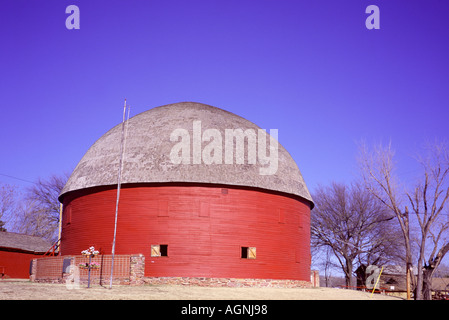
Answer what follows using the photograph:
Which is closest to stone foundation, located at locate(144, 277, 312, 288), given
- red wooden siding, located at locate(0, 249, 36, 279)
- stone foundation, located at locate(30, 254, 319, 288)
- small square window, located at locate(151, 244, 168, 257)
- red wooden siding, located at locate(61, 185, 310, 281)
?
stone foundation, located at locate(30, 254, 319, 288)

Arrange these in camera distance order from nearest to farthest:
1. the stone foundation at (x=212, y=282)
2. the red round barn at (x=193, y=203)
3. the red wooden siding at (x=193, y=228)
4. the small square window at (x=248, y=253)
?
1. the stone foundation at (x=212, y=282)
2. the red wooden siding at (x=193, y=228)
3. the red round barn at (x=193, y=203)
4. the small square window at (x=248, y=253)

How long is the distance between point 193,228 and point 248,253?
10.3 feet

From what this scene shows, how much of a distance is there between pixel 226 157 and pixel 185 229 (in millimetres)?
4461

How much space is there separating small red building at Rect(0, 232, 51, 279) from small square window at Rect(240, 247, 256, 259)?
1985cm

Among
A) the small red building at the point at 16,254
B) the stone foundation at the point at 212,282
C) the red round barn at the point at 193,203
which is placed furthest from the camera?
the small red building at the point at 16,254

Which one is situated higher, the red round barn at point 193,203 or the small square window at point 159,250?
the red round barn at point 193,203

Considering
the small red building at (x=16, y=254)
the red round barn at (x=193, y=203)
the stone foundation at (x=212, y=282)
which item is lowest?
the stone foundation at (x=212, y=282)

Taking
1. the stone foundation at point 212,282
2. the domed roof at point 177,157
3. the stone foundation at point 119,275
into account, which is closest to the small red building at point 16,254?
the domed roof at point 177,157

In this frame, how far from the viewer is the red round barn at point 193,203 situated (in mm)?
24375

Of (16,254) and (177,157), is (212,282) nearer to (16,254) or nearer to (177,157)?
(177,157)

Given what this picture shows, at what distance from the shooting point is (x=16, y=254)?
37250 mm

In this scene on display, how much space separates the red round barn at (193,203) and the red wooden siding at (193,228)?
49mm

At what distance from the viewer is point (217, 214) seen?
81.4ft

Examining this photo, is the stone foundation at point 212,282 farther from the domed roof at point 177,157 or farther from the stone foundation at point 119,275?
the domed roof at point 177,157
